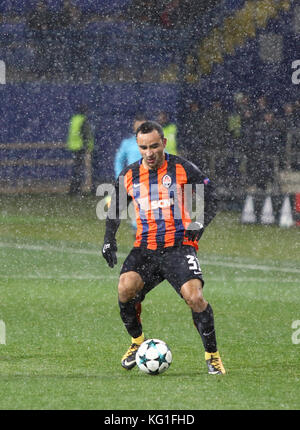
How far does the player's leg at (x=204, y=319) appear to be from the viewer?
276 inches

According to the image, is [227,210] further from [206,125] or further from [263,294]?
[263,294]

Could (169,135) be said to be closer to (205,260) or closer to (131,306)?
Result: (205,260)

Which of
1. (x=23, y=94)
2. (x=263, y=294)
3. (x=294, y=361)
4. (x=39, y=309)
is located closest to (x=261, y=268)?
(x=263, y=294)

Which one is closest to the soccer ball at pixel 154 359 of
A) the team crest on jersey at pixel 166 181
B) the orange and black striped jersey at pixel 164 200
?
the orange and black striped jersey at pixel 164 200

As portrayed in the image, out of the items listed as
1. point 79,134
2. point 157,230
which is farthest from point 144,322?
point 79,134

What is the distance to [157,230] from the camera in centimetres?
740

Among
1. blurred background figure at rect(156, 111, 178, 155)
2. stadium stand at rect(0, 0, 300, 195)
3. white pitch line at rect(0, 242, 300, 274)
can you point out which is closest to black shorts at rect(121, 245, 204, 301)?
white pitch line at rect(0, 242, 300, 274)

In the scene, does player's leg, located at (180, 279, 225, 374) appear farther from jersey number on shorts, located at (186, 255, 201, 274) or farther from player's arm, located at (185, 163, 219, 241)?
player's arm, located at (185, 163, 219, 241)

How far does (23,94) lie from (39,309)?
15394 millimetres

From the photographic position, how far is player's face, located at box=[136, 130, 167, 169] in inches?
283

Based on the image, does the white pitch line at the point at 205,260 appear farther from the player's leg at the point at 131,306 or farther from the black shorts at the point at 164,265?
the black shorts at the point at 164,265

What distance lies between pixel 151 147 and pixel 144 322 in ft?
9.03

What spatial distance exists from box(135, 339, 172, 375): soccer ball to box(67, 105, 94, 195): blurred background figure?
16072 millimetres
